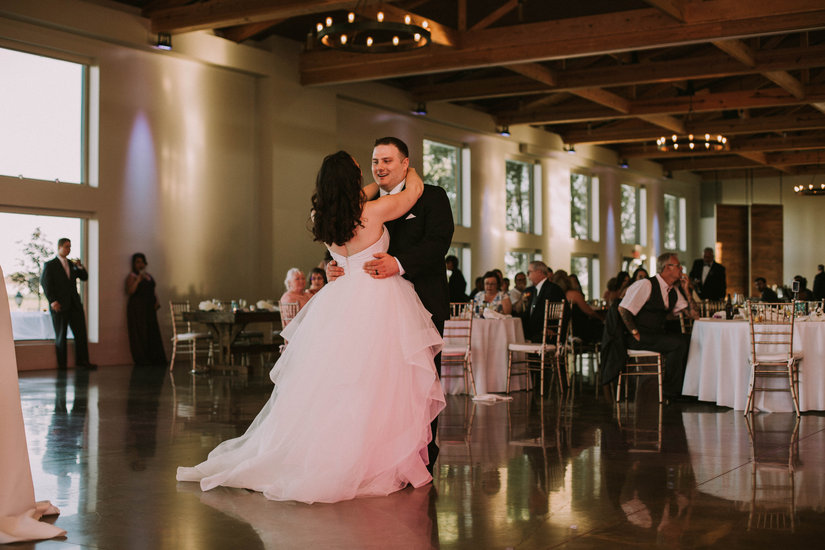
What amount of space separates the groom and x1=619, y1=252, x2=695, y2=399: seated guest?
13.3 feet

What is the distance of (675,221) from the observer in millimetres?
26656

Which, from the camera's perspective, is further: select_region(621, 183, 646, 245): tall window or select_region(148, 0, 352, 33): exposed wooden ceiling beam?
select_region(621, 183, 646, 245): tall window

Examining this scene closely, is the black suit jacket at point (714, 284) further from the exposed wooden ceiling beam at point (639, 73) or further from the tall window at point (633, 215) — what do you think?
the tall window at point (633, 215)

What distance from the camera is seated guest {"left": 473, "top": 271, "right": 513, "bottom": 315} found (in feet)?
30.7

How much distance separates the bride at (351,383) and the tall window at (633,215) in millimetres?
20324

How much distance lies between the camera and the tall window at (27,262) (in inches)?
434

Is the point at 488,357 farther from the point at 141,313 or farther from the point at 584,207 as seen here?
the point at 584,207

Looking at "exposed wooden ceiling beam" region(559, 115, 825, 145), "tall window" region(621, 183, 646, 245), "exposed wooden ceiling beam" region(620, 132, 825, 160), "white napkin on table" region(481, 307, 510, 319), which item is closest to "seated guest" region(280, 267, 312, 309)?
"white napkin on table" region(481, 307, 510, 319)

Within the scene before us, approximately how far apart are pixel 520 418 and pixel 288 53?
9019 mm

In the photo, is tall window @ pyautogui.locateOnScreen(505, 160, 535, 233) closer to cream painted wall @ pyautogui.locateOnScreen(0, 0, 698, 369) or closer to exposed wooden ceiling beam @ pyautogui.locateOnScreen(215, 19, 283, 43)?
cream painted wall @ pyautogui.locateOnScreen(0, 0, 698, 369)

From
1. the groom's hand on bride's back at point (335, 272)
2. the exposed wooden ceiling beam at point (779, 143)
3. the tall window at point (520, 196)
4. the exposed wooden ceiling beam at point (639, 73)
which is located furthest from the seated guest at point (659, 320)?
the exposed wooden ceiling beam at point (779, 143)

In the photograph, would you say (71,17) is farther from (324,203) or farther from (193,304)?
(324,203)


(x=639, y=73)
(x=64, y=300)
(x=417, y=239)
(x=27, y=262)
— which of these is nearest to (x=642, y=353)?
(x=417, y=239)

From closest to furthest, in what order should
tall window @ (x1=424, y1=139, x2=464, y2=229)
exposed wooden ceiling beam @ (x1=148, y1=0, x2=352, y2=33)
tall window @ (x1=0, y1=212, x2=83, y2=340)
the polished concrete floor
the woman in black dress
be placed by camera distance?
1. the polished concrete floor
2. exposed wooden ceiling beam @ (x1=148, y1=0, x2=352, y2=33)
3. tall window @ (x1=0, y1=212, x2=83, y2=340)
4. the woman in black dress
5. tall window @ (x1=424, y1=139, x2=464, y2=229)
